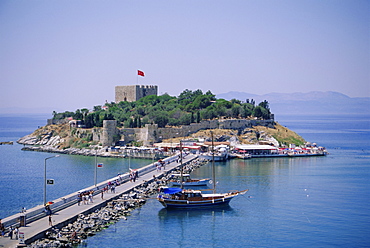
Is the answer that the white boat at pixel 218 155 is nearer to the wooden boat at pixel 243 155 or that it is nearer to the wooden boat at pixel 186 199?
the wooden boat at pixel 243 155

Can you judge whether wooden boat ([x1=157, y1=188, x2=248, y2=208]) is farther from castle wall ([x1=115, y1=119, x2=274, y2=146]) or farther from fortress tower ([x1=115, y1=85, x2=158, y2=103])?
fortress tower ([x1=115, y1=85, x2=158, y2=103])

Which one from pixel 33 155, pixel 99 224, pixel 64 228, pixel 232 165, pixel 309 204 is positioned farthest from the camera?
pixel 33 155

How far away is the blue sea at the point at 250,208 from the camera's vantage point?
23.3 meters

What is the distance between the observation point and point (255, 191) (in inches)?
1353

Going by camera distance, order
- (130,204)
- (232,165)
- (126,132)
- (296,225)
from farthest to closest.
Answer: (126,132) → (232,165) → (130,204) → (296,225)

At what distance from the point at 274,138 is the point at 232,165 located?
18.6 m

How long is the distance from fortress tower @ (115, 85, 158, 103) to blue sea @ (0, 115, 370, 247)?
42543 mm

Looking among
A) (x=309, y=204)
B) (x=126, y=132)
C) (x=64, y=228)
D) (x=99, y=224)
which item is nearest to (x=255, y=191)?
(x=309, y=204)

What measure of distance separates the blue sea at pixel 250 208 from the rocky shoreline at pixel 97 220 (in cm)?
50

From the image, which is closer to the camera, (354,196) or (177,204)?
(177,204)

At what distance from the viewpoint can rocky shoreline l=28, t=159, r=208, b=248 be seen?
20703mm

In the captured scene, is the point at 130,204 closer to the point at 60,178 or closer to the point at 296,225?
the point at 296,225

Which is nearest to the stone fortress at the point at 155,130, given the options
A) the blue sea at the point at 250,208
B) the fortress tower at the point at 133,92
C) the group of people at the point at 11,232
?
the blue sea at the point at 250,208

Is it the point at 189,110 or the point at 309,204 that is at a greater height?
the point at 189,110
